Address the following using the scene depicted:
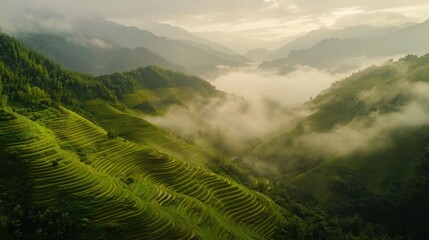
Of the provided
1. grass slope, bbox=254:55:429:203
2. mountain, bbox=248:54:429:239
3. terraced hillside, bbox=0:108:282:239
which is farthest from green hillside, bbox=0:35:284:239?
grass slope, bbox=254:55:429:203

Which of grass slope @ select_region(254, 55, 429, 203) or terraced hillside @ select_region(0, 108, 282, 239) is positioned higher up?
terraced hillside @ select_region(0, 108, 282, 239)

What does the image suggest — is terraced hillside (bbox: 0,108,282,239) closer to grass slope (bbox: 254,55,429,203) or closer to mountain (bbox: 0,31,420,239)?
mountain (bbox: 0,31,420,239)

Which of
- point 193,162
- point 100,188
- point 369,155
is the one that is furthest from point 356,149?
point 100,188

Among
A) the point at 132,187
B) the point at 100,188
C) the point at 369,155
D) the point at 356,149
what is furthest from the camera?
the point at 356,149

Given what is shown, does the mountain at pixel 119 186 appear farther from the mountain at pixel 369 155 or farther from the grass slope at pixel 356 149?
the grass slope at pixel 356 149

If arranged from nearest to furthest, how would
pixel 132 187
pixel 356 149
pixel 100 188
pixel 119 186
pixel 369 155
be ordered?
1. pixel 100 188
2. pixel 119 186
3. pixel 132 187
4. pixel 369 155
5. pixel 356 149

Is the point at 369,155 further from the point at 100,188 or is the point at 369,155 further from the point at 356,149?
the point at 100,188

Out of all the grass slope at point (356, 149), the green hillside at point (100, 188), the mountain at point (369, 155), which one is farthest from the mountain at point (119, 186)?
the grass slope at point (356, 149)
